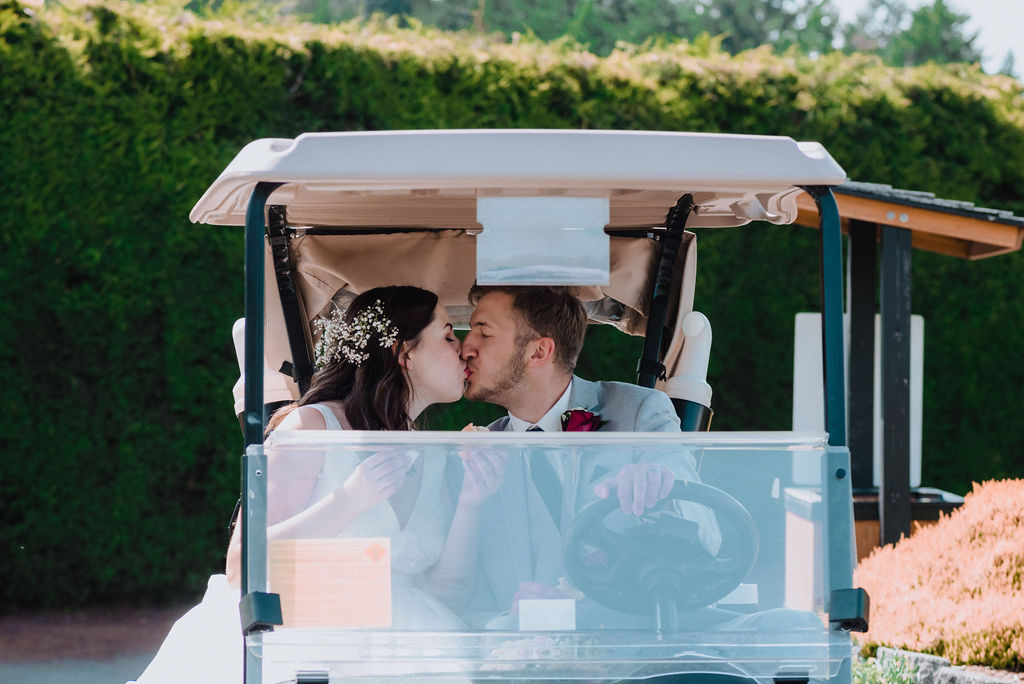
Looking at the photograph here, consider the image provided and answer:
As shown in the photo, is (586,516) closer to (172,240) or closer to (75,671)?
(75,671)

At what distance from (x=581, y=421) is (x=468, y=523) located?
989 mm

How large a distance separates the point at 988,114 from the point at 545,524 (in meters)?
5.55

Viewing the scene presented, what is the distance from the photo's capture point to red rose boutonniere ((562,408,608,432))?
2811mm

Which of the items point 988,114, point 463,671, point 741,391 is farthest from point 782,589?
point 988,114

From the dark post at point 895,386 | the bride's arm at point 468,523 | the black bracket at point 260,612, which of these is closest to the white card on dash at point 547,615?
the bride's arm at point 468,523

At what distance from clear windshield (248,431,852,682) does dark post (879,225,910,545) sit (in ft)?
12.3

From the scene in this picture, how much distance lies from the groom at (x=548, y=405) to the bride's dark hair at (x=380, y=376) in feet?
0.59

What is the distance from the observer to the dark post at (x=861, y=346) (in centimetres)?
549

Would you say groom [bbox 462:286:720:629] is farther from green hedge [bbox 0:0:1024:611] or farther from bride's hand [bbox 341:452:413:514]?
green hedge [bbox 0:0:1024:611]

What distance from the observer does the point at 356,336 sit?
2.89 metres

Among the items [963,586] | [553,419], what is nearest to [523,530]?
[553,419]

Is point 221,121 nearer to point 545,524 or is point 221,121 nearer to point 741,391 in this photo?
point 741,391

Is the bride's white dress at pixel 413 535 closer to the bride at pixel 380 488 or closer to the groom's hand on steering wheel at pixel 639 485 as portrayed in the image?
the bride at pixel 380 488

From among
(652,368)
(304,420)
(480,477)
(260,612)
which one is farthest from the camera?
(652,368)
